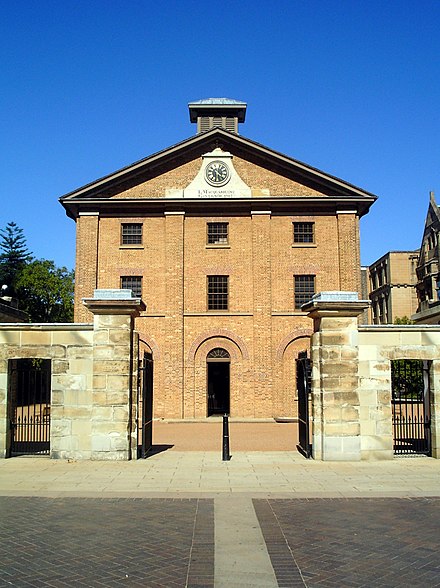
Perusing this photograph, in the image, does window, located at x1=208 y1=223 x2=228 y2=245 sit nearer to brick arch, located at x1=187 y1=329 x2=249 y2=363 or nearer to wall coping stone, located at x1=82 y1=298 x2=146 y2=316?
brick arch, located at x1=187 y1=329 x2=249 y2=363

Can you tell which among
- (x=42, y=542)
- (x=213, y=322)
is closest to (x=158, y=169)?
(x=213, y=322)

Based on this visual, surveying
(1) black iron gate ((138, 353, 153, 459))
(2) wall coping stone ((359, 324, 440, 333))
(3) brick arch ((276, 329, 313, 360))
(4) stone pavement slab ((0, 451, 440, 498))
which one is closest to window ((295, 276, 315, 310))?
(3) brick arch ((276, 329, 313, 360))

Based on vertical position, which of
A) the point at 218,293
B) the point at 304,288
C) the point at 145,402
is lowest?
the point at 145,402

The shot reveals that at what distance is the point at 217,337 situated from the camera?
26.6m

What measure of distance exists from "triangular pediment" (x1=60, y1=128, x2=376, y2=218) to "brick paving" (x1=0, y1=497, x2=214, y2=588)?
20.0 metres

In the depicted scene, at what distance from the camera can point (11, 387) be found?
45.0 ft

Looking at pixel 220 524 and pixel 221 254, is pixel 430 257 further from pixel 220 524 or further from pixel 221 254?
pixel 220 524

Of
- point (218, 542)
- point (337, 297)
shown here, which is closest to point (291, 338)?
point (337, 297)

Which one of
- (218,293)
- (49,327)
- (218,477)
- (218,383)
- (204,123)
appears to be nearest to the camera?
(218,477)

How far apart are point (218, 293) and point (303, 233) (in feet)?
16.3

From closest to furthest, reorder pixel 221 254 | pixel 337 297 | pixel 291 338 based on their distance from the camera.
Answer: pixel 337 297 < pixel 291 338 < pixel 221 254

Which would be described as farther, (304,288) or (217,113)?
(217,113)

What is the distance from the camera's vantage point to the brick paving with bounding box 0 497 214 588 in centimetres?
585

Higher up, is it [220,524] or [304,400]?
[304,400]
